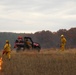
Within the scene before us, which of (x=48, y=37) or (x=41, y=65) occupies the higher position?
(x=48, y=37)

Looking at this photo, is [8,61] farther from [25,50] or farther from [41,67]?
[25,50]

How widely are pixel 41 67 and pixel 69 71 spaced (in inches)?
93.3

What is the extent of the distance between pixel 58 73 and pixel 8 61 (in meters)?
6.07

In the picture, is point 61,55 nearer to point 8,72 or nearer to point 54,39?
point 8,72

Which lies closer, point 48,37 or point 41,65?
point 41,65

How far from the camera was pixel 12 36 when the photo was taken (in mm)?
81625

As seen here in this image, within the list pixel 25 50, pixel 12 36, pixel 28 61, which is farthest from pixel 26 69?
pixel 12 36

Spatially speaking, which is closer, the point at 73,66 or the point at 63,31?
the point at 73,66

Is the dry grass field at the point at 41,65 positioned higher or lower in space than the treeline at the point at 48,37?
lower

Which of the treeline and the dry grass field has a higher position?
the treeline

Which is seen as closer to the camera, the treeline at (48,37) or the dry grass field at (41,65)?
the dry grass field at (41,65)

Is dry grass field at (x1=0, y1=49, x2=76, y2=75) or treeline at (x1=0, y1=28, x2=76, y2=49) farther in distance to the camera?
treeline at (x1=0, y1=28, x2=76, y2=49)

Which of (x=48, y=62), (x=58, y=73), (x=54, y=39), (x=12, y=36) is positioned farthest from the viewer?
(x=54, y=39)

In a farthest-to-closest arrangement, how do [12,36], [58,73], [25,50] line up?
[12,36] < [25,50] < [58,73]
